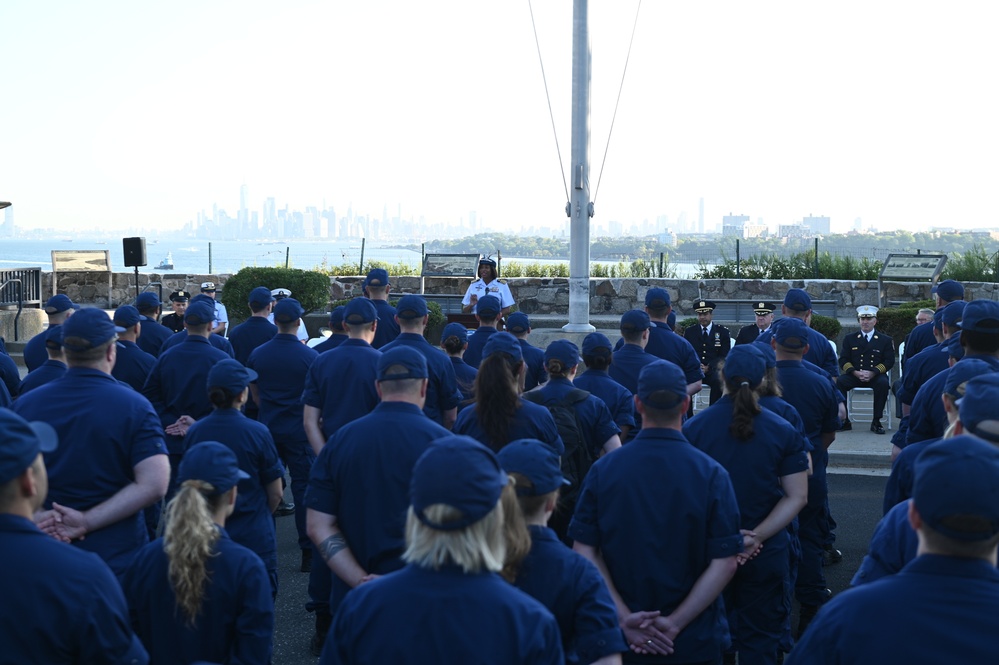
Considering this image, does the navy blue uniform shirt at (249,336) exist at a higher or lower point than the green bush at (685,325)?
higher

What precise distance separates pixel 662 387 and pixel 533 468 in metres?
0.98

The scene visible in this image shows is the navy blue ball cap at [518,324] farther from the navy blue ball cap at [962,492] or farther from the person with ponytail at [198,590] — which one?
the navy blue ball cap at [962,492]

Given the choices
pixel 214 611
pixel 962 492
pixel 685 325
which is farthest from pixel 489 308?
pixel 685 325

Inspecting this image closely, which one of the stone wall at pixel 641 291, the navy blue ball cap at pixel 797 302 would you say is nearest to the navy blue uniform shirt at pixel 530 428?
the navy blue ball cap at pixel 797 302

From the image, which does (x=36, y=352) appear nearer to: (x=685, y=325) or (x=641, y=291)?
(x=685, y=325)

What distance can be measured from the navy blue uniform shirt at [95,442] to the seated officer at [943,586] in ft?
10.2

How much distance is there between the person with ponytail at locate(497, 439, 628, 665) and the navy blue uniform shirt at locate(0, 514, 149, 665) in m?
1.15

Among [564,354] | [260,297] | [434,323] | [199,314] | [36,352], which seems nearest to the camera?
[564,354]

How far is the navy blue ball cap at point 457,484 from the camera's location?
7.78 feet

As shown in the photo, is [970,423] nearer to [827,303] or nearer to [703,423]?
[703,423]

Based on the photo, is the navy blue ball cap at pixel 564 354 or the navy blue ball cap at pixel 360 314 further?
the navy blue ball cap at pixel 360 314

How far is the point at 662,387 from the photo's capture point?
12.6 ft

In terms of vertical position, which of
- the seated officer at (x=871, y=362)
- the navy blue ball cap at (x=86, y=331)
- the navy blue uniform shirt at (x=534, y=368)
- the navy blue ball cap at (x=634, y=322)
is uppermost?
the navy blue ball cap at (x=86, y=331)

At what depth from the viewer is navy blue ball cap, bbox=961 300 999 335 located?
5500 millimetres
